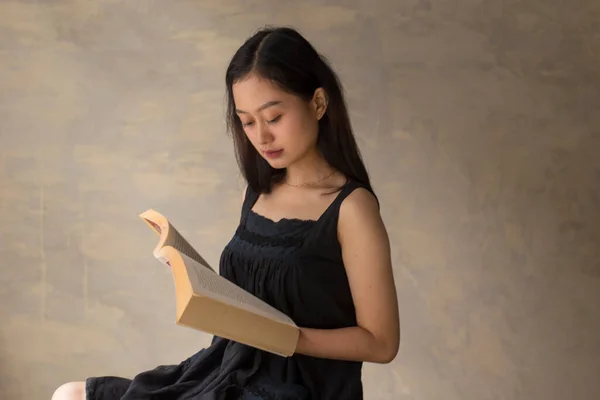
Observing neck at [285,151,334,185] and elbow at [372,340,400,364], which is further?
neck at [285,151,334,185]

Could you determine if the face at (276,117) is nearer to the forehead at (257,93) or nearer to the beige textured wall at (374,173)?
the forehead at (257,93)

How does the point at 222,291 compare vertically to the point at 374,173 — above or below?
below

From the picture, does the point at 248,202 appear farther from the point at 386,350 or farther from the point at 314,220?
the point at 386,350

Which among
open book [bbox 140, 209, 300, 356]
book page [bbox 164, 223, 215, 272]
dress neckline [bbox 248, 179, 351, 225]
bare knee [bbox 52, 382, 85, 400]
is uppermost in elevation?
dress neckline [bbox 248, 179, 351, 225]

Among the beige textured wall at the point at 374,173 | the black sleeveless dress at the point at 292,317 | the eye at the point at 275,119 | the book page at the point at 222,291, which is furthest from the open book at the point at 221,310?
the beige textured wall at the point at 374,173

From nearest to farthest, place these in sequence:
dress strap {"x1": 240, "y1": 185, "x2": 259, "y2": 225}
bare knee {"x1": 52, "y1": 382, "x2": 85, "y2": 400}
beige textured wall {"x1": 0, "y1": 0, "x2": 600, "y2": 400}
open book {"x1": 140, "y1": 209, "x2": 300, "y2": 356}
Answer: open book {"x1": 140, "y1": 209, "x2": 300, "y2": 356} → bare knee {"x1": 52, "y1": 382, "x2": 85, "y2": 400} → dress strap {"x1": 240, "y1": 185, "x2": 259, "y2": 225} → beige textured wall {"x1": 0, "y1": 0, "x2": 600, "y2": 400}

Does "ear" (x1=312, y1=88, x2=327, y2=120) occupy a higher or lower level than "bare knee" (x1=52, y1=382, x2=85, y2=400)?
higher

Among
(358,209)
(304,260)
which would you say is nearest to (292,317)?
(304,260)

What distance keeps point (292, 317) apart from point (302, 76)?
0.36 metres

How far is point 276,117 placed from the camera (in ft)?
3.32

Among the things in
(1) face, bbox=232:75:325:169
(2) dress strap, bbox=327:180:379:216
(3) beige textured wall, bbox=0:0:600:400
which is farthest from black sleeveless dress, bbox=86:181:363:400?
(3) beige textured wall, bbox=0:0:600:400

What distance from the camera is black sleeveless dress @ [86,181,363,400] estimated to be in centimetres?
103

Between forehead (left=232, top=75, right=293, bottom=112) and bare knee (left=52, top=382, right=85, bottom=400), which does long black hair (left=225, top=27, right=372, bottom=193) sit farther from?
bare knee (left=52, top=382, right=85, bottom=400)

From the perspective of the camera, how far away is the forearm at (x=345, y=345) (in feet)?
3.24
